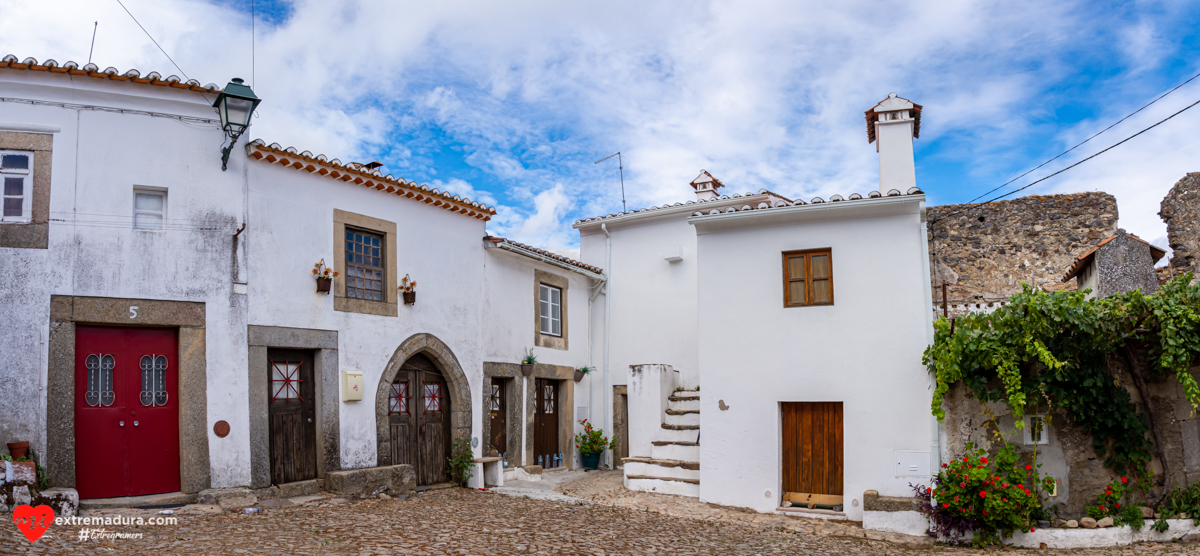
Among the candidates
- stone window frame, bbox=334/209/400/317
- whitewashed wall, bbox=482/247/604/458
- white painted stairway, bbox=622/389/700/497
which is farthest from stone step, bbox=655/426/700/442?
stone window frame, bbox=334/209/400/317

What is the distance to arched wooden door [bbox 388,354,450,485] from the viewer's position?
11.2 m

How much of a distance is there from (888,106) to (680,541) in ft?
22.8

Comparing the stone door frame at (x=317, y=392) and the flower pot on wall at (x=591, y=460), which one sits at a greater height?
the stone door frame at (x=317, y=392)

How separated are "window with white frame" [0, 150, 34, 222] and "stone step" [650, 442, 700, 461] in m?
8.57

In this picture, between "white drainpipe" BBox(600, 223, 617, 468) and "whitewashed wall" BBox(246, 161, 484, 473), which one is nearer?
"whitewashed wall" BBox(246, 161, 484, 473)

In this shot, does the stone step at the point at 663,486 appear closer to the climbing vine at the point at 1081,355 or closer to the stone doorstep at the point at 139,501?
the climbing vine at the point at 1081,355

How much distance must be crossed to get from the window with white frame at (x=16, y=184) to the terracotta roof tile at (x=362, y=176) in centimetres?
225

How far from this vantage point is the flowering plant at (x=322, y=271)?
10.1 meters

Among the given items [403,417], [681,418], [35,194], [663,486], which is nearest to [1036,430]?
[663,486]

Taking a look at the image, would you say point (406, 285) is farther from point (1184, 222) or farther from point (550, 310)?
point (1184, 222)

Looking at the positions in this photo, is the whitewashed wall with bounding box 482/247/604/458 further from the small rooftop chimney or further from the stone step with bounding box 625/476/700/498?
the small rooftop chimney

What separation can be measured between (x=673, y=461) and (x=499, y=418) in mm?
3184

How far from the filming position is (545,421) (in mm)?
14117

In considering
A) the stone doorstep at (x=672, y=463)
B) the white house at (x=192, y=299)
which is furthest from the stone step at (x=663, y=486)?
the white house at (x=192, y=299)
